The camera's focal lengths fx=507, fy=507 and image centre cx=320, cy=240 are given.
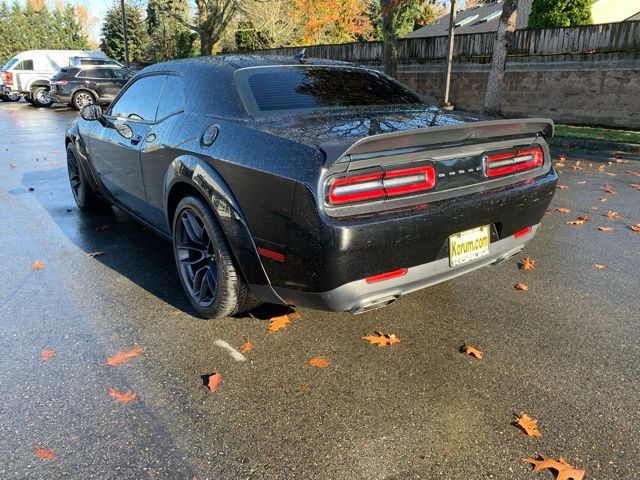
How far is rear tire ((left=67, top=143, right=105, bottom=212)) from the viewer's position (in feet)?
17.9

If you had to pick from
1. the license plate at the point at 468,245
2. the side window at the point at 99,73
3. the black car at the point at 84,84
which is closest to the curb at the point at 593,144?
the license plate at the point at 468,245

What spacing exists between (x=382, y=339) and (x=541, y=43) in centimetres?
1532

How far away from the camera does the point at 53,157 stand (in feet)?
31.4

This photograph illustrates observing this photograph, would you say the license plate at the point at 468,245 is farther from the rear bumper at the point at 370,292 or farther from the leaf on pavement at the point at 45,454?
the leaf on pavement at the point at 45,454

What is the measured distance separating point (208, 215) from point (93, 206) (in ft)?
10.9

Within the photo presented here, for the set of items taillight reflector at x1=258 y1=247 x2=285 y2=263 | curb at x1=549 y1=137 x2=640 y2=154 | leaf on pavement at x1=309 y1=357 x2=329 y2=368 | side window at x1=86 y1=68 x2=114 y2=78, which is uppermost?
side window at x1=86 y1=68 x2=114 y2=78

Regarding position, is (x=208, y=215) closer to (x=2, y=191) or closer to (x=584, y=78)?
(x=2, y=191)

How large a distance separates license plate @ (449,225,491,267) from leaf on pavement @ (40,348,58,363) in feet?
7.46

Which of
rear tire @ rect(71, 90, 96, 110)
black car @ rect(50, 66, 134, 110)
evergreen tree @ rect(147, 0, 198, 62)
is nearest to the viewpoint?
black car @ rect(50, 66, 134, 110)

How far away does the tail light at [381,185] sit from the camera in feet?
7.60

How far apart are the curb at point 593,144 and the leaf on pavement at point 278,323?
30.5ft

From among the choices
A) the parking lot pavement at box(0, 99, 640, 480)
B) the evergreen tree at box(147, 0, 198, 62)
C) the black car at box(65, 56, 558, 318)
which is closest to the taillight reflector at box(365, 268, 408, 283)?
the black car at box(65, 56, 558, 318)

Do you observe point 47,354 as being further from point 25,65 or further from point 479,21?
point 479,21

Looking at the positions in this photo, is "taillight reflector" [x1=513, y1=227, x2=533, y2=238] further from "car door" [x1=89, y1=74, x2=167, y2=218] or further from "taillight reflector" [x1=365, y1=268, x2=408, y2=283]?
"car door" [x1=89, y1=74, x2=167, y2=218]
